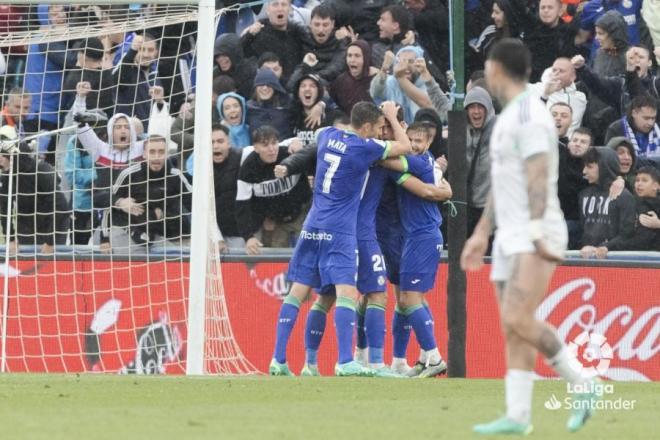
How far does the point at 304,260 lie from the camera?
13609 millimetres

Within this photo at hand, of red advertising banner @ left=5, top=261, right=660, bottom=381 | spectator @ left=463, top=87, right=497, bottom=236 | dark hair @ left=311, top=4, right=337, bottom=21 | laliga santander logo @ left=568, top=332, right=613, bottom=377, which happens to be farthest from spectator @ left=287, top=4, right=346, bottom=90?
laliga santander logo @ left=568, top=332, right=613, bottom=377

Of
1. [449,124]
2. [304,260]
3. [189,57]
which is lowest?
[304,260]

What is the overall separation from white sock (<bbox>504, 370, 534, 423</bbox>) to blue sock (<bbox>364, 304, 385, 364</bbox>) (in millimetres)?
5770

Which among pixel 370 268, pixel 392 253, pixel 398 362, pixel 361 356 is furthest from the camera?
pixel 361 356

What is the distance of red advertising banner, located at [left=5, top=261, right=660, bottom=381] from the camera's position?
15.4 m

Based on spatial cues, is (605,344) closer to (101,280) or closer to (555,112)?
(555,112)

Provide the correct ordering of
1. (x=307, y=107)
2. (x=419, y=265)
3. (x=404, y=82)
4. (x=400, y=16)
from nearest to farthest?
(x=419, y=265) < (x=404, y=82) < (x=307, y=107) < (x=400, y=16)

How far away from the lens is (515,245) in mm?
7906

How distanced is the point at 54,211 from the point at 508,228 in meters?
9.30

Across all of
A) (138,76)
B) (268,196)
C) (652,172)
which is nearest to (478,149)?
(652,172)

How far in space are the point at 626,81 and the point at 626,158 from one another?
127 cm

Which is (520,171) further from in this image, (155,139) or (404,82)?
(404,82)

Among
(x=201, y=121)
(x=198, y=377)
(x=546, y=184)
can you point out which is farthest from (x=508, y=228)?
(x=201, y=121)

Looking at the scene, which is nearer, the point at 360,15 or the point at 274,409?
the point at 274,409
